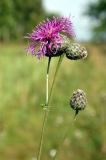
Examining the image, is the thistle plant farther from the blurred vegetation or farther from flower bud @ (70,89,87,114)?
the blurred vegetation

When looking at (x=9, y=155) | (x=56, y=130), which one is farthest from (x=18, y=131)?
(x=9, y=155)

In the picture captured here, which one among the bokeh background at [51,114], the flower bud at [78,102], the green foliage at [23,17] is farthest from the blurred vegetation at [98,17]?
the flower bud at [78,102]

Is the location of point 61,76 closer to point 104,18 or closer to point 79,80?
point 79,80

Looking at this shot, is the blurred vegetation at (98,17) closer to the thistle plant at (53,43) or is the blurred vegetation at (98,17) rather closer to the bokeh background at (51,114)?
the bokeh background at (51,114)

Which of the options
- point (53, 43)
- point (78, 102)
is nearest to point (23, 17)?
point (78, 102)

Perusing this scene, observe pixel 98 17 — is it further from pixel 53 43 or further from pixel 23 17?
pixel 53 43

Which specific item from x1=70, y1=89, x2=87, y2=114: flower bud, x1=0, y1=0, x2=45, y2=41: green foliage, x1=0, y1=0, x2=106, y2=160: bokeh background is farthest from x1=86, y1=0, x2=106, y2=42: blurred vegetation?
x1=70, y1=89, x2=87, y2=114: flower bud
